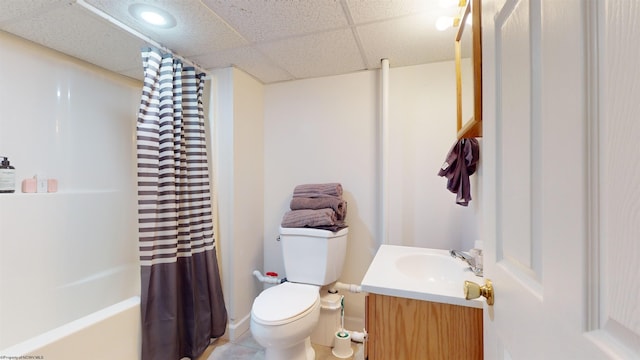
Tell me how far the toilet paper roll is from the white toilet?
16 centimetres

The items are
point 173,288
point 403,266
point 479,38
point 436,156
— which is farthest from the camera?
point 436,156

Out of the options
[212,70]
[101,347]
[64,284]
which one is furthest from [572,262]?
[64,284]

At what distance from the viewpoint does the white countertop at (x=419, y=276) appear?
918mm

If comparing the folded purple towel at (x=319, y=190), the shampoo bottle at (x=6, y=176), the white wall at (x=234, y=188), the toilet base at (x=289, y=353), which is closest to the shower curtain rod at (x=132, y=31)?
the white wall at (x=234, y=188)

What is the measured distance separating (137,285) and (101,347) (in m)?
0.91

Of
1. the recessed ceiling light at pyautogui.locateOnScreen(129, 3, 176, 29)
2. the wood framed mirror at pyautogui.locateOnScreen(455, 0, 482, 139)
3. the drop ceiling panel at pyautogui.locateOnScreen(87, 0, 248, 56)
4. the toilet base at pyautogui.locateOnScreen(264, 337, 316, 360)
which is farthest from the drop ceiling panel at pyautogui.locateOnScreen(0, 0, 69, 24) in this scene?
the toilet base at pyautogui.locateOnScreen(264, 337, 316, 360)

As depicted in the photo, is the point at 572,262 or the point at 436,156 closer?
the point at 572,262

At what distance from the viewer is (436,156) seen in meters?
1.83

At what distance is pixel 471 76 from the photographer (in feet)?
3.29

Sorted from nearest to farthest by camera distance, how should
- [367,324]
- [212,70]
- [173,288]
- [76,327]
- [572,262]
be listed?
[572,262] < [367,324] < [76,327] < [173,288] < [212,70]

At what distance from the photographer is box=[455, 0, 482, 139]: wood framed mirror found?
2.93ft

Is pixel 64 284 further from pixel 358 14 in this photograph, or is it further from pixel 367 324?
pixel 358 14

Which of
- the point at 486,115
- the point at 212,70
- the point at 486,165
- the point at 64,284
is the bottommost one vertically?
the point at 64,284

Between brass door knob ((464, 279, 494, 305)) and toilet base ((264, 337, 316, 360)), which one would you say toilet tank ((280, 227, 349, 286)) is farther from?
brass door knob ((464, 279, 494, 305))
